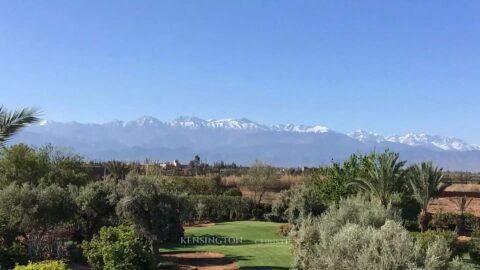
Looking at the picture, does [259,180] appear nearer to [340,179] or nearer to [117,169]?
A: [117,169]

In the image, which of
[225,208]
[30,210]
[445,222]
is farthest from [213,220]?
[30,210]

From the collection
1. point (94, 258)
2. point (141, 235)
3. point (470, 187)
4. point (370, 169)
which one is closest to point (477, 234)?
point (370, 169)

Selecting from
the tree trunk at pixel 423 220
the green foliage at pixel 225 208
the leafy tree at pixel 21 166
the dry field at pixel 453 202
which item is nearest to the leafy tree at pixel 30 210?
the leafy tree at pixel 21 166

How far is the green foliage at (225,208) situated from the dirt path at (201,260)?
19.7 meters

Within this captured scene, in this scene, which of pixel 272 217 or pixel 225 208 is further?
pixel 225 208

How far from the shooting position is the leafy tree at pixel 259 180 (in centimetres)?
5878

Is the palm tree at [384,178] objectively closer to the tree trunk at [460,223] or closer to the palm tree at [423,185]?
the palm tree at [423,185]

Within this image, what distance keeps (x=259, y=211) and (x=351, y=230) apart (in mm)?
34021

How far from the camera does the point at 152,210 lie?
20828 mm

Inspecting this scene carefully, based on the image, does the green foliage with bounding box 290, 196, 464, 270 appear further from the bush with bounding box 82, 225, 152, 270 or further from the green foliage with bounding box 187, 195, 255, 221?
the green foliage with bounding box 187, 195, 255, 221

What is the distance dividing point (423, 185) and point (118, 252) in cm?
2622

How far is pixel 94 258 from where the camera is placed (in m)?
18.4

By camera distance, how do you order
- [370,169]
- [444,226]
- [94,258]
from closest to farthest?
1. [94,258]
2. [370,169]
3. [444,226]

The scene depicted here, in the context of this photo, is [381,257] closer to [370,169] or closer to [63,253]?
[63,253]
